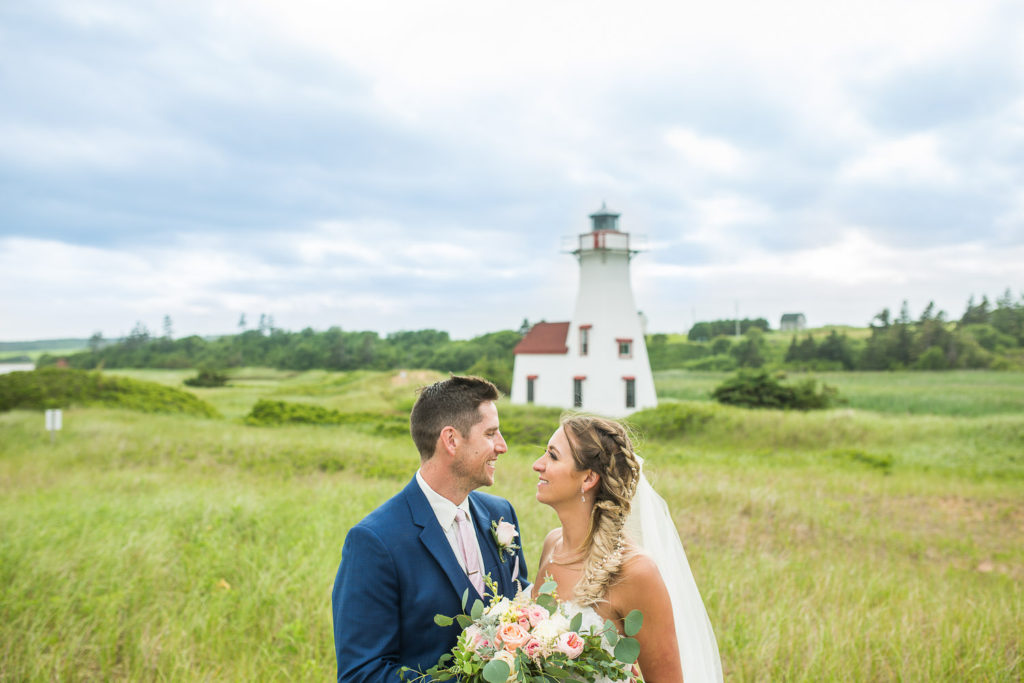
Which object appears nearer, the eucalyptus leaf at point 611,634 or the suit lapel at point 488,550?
the eucalyptus leaf at point 611,634

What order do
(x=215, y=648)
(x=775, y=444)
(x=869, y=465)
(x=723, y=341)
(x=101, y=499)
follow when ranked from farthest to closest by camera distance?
1. (x=723, y=341)
2. (x=775, y=444)
3. (x=869, y=465)
4. (x=101, y=499)
5. (x=215, y=648)

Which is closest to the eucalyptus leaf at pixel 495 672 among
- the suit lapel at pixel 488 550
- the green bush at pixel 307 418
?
the suit lapel at pixel 488 550

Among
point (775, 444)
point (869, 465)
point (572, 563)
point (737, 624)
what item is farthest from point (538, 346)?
point (572, 563)

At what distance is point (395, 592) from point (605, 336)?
28365 millimetres

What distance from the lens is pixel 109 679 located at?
4773 millimetres

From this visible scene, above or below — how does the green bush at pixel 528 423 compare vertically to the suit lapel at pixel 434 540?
below

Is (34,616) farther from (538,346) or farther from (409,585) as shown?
(538,346)

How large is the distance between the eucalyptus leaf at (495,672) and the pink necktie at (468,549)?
654mm

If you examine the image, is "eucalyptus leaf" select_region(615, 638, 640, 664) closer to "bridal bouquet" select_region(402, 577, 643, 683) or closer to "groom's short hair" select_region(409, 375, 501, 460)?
"bridal bouquet" select_region(402, 577, 643, 683)

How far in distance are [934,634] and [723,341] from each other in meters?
57.0

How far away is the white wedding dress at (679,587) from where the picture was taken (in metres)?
3.38

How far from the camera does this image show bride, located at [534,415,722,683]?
2684 millimetres

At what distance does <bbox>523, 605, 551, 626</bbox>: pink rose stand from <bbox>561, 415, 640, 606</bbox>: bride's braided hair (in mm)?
637

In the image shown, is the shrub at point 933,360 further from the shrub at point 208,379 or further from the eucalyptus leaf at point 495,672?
the shrub at point 208,379
